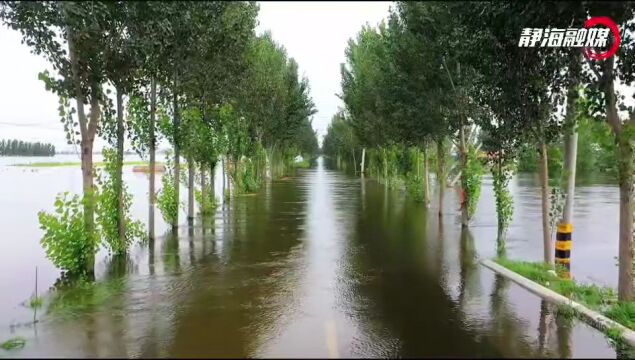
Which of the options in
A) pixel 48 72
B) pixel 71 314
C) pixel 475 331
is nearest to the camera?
pixel 475 331

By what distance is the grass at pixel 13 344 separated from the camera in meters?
6.02

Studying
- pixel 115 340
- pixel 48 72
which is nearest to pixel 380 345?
pixel 115 340

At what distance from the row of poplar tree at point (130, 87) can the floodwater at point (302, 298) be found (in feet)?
3.65

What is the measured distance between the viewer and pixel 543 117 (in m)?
9.66

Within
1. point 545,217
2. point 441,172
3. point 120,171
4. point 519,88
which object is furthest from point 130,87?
point 441,172

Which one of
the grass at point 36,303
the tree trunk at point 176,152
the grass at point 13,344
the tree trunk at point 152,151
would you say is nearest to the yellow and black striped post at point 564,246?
the grass at point 13,344

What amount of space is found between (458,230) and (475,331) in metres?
10.1

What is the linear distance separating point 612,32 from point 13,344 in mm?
8892

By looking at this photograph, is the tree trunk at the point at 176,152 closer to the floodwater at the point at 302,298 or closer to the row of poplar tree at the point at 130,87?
the row of poplar tree at the point at 130,87

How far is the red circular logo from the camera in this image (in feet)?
23.6

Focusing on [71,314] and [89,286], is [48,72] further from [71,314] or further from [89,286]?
[71,314]

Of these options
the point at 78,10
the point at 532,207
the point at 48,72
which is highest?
the point at 78,10

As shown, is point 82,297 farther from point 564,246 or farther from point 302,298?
point 564,246

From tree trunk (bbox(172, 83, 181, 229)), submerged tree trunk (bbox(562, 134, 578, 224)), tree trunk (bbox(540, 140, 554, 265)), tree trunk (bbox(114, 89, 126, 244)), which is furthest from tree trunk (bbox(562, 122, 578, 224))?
tree trunk (bbox(172, 83, 181, 229))
